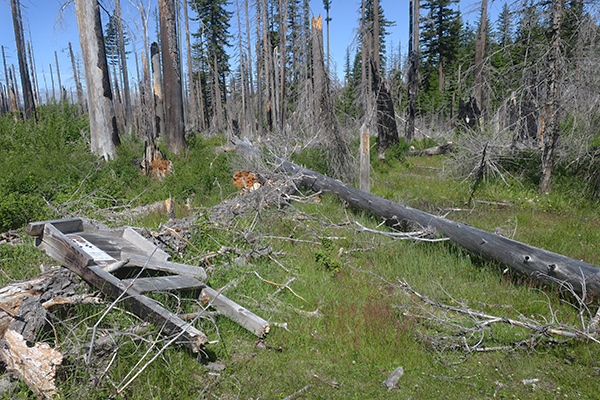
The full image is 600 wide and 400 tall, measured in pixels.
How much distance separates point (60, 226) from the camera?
13.1ft

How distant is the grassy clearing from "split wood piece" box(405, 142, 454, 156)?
812cm

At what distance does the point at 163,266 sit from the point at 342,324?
2.10 m

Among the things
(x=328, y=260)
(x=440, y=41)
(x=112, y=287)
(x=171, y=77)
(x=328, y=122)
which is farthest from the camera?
(x=440, y=41)

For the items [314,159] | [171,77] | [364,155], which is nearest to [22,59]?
[171,77]

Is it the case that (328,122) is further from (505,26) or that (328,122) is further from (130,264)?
(130,264)

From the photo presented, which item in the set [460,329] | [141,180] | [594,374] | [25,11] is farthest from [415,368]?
[25,11]

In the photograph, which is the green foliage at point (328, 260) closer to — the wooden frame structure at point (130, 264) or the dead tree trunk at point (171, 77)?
the wooden frame structure at point (130, 264)

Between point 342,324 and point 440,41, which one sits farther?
point 440,41

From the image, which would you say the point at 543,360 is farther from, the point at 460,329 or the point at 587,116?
the point at 587,116

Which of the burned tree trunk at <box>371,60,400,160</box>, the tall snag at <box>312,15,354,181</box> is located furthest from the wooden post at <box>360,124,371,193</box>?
the burned tree trunk at <box>371,60,400,160</box>

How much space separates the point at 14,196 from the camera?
19.7 ft

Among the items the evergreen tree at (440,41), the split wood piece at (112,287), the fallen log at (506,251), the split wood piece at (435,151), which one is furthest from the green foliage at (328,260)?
the evergreen tree at (440,41)

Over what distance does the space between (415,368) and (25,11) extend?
38.0 meters

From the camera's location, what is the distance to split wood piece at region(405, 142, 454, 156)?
14920 millimetres
